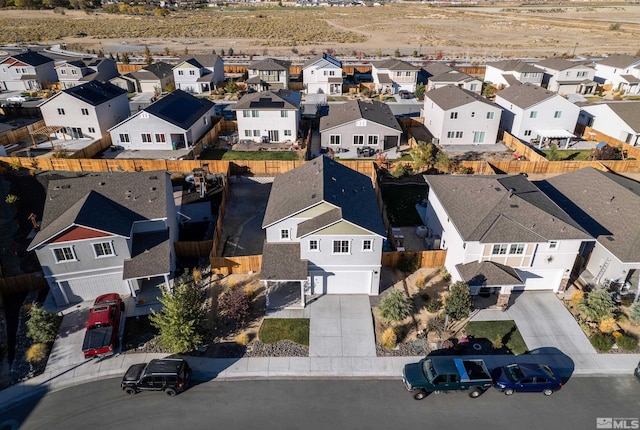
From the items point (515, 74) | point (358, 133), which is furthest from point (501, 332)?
point (515, 74)

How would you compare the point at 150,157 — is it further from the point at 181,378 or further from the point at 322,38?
the point at 322,38

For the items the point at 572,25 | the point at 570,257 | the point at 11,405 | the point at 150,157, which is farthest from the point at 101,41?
the point at 572,25

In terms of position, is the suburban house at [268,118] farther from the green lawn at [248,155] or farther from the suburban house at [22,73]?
the suburban house at [22,73]

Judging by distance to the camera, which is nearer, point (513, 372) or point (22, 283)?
point (513, 372)

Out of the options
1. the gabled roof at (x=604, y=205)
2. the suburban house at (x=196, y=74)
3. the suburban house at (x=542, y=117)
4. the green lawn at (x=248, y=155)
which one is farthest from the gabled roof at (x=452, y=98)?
the suburban house at (x=196, y=74)

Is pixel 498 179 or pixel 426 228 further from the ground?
pixel 498 179

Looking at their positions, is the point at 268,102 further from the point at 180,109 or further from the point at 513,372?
the point at 513,372
